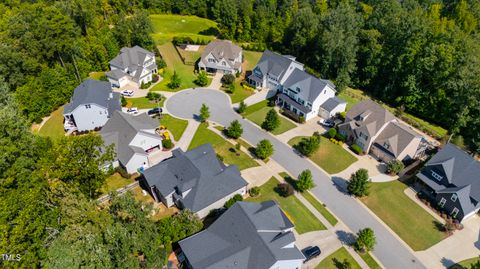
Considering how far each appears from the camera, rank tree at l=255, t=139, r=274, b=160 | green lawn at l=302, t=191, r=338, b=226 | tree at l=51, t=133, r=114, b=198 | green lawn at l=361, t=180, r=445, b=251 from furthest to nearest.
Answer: tree at l=255, t=139, r=274, b=160 < green lawn at l=302, t=191, r=338, b=226 < green lawn at l=361, t=180, r=445, b=251 < tree at l=51, t=133, r=114, b=198

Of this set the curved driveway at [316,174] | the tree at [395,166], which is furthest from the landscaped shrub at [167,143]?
the tree at [395,166]

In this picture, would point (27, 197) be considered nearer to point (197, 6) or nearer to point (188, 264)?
point (188, 264)

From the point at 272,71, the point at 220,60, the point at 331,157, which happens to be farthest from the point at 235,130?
the point at 220,60

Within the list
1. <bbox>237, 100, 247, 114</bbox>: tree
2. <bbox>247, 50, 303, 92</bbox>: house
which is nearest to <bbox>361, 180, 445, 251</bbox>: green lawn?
<bbox>237, 100, 247, 114</bbox>: tree

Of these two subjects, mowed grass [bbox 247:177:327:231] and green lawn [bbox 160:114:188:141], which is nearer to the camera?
mowed grass [bbox 247:177:327:231]

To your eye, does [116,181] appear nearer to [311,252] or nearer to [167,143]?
[167,143]

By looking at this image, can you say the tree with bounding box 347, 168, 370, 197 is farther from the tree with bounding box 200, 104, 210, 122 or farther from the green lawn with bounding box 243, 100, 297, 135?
the tree with bounding box 200, 104, 210, 122

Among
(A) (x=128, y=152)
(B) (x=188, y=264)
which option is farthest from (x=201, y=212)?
(A) (x=128, y=152)
